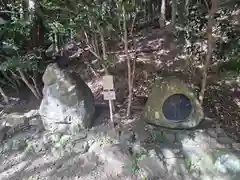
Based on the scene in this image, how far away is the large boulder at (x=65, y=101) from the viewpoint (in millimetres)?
2494

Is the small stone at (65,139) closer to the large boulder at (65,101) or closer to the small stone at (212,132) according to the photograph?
the large boulder at (65,101)

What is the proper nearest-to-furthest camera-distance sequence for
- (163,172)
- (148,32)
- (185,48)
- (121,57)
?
(163,172)
(185,48)
(121,57)
(148,32)

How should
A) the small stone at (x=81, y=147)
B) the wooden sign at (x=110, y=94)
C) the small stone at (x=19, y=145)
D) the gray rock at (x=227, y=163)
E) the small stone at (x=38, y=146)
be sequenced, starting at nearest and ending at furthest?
the gray rock at (x=227, y=163) < the wooden sign at (x=110, y=94) < the small stone at (x=81, y=147) < the small stone at (x=38, y=146) < the small stone at (x=19, y=145)

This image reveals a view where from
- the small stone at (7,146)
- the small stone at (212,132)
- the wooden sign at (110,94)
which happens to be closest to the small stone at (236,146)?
the small stone at (212,132)

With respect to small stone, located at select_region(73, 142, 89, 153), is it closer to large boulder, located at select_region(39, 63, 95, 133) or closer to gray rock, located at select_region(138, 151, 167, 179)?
large boulder, located at select_region(39, 63, 95, 133)

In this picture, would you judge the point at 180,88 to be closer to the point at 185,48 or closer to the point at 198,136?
the point at 198,136

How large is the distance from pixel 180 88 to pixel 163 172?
773 mm

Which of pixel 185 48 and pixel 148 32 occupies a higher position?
pixel 148 32

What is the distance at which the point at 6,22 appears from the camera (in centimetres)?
290

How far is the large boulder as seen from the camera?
2.49 m

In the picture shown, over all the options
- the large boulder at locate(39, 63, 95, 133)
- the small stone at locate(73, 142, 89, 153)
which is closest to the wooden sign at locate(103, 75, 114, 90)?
the large boulder at locate(39, 63, 95, 133)

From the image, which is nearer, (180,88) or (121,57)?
(180,88)

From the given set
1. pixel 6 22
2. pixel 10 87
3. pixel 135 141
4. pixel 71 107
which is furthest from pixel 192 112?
pixel 10 87

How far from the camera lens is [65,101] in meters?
2.50
